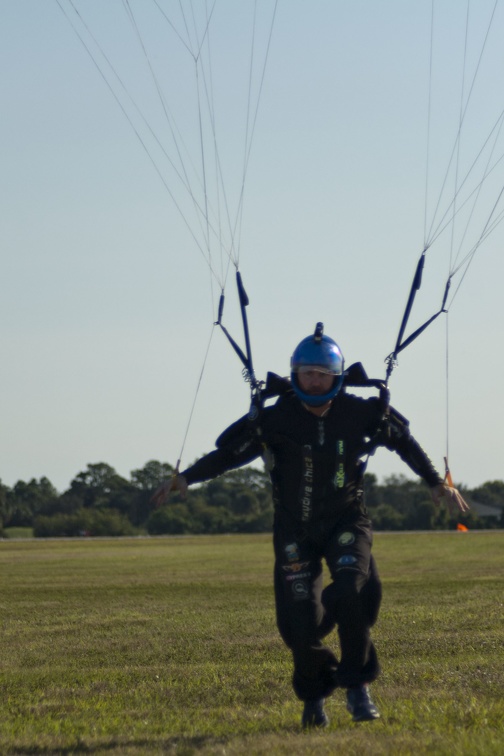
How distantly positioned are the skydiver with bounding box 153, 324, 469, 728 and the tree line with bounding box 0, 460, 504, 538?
81.1 metres

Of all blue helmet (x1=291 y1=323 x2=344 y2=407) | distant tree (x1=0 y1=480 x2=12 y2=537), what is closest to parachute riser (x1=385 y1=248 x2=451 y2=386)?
blue helmet (x1=291 y1=323 x2=344 y2=407)

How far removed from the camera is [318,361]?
7.86 meters

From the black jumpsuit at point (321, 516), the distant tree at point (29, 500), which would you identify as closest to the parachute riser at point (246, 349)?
the black jumpsuit at point (321, 516)

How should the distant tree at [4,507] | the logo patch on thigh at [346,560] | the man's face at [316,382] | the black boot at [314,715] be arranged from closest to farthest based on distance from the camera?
the black boot at [314,715] < the logo patch on thigh at [346,560] < the man's face at [316,382] < the distant tree at [4,507]

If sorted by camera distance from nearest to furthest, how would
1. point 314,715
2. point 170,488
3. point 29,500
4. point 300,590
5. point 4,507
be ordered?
point 314,715 < point 300,590 < point 170,488 < point 4,507 < point 29,500

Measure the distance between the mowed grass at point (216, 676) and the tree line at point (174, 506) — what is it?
7237 centimetres

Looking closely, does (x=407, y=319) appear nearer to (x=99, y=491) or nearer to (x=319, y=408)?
(x=319, y=408)

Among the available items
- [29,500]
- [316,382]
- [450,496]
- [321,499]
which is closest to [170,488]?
[321,499]

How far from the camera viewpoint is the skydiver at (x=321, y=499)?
24.4 ft

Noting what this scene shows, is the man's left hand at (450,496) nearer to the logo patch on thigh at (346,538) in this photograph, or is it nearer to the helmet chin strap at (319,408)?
the logo patch on thigh at (346,538)

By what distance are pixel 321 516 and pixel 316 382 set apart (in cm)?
81

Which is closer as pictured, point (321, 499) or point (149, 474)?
point (321, 499)

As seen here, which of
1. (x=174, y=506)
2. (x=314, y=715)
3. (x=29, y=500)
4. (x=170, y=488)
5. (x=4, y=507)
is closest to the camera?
(x=314, y=715)

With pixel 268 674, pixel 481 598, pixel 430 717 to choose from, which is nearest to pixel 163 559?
pixel 481 598
